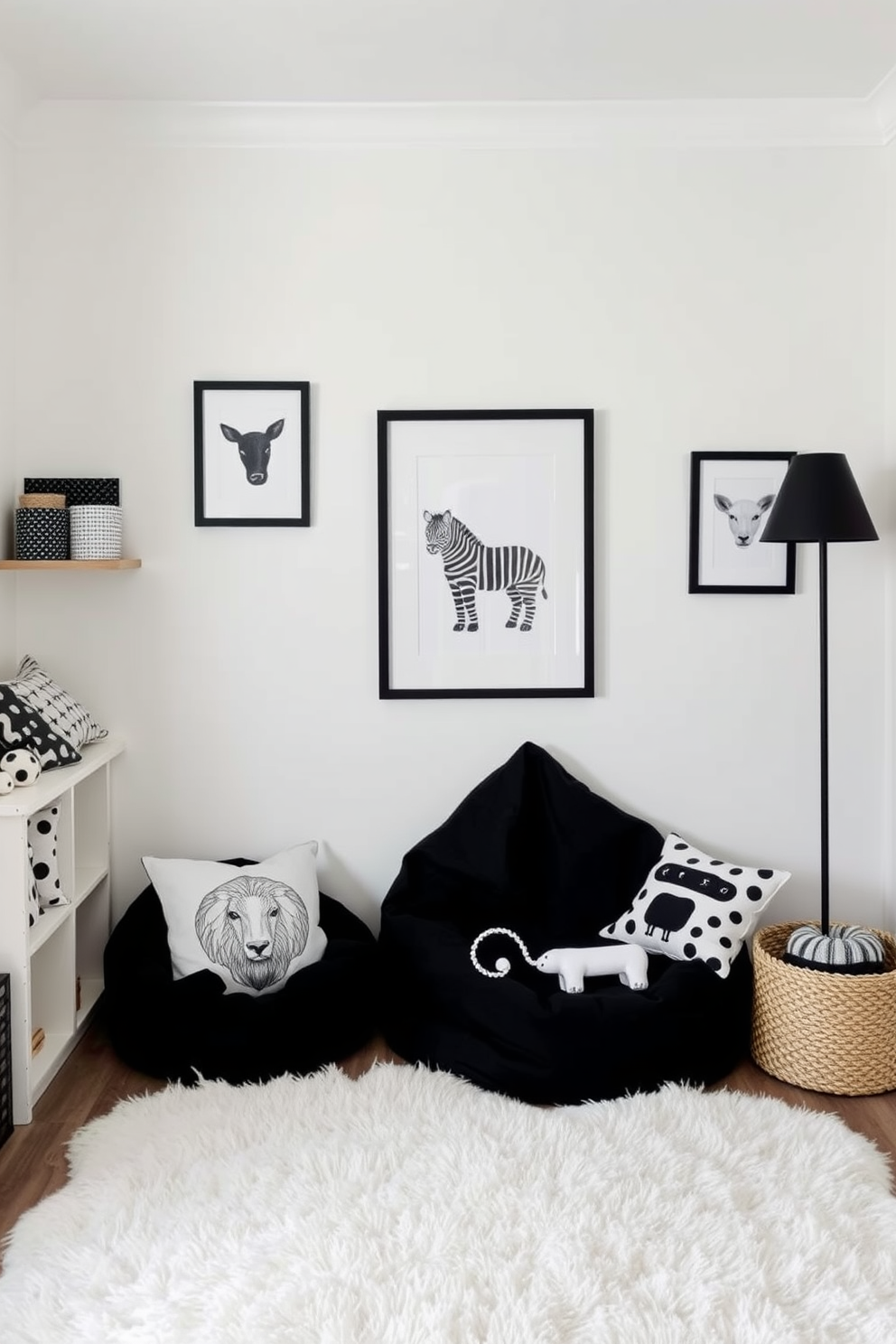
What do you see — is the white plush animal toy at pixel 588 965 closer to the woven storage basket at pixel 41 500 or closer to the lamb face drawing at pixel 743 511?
the lamb face drawing at pixel 743 511

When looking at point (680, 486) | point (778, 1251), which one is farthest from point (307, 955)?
point (680, 486)

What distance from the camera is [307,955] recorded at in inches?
109

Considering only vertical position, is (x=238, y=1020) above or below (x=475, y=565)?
below

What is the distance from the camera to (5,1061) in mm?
2361

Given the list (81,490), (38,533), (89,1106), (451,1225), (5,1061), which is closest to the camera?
(451,1225)

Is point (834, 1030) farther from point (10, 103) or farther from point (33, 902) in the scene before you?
point (10, 103)

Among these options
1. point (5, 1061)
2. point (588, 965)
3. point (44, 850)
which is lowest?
point (5, 1061)

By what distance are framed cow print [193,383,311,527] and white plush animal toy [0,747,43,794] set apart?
86 centimetres

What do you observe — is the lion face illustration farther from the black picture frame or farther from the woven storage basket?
the black picture frame

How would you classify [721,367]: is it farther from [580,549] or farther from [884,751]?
[884,751]

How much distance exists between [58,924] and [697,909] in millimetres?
1648

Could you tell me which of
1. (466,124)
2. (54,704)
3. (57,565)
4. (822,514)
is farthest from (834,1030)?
(466,124)

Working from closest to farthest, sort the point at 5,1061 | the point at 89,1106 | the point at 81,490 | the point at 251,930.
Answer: the point at 5,1061, the point at 89,1106, the point at 251,930, the point at 81,490

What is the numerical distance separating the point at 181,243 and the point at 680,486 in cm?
159
